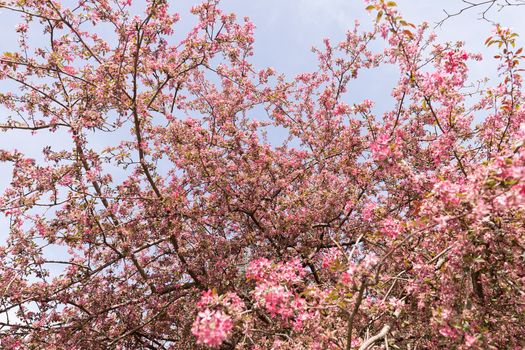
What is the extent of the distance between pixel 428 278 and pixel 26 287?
615cm

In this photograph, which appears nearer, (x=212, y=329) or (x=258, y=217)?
(x=212, y=329)

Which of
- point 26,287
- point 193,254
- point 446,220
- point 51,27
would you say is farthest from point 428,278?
point 51,27

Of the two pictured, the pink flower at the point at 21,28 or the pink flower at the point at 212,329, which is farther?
the pink flower at the point at 21,28

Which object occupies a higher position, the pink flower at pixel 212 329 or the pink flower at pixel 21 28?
the pink flower at pixel 21 28

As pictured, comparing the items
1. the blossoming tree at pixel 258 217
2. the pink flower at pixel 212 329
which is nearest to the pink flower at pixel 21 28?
the blossoming tree at pixel 258 217

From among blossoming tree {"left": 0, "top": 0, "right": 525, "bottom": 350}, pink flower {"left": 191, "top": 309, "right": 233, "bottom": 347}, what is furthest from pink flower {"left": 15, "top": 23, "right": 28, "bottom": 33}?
pink flower {"left": 191, "top": 309, "right": 233, "bottom": 347}

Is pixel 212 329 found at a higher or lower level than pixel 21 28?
lower

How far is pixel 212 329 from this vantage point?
119 inches

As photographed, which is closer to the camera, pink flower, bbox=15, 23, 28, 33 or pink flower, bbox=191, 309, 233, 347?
pink flower, bbox=191, 309, 233, 347

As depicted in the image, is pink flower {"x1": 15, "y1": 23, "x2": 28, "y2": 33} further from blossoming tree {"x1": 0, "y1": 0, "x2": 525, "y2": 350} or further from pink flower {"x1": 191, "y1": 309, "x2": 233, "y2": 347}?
pink flower {"x1": 191, "y1": 309, "x2": 233, "y2": 347}

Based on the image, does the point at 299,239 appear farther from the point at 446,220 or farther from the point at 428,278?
the point at 446,220

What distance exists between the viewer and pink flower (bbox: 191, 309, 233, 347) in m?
3.01

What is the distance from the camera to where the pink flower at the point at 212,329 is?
A: 3.01m

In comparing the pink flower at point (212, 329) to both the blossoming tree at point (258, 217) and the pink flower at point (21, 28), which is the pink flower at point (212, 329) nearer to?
the blossoming tree at point (258, 217)
